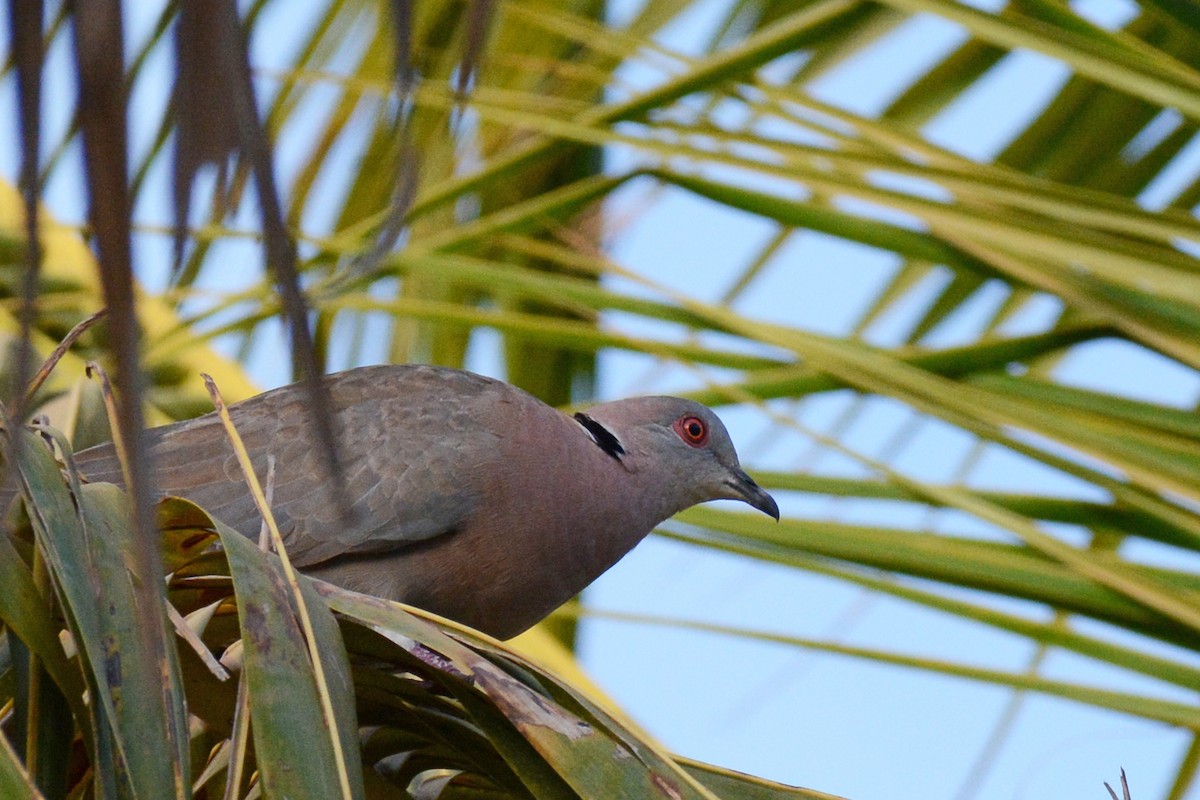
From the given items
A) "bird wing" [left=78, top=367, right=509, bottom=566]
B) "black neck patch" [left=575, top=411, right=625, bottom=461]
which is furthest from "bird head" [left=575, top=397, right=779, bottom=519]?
"bird wing" [left=78, top=367, right=509, bottom=566]

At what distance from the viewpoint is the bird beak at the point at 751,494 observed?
A: 4059mm

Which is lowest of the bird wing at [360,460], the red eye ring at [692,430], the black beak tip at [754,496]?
the bird wing at [360,460]

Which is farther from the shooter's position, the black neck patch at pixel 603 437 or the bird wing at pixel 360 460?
the black neck patch at pixel 603 437

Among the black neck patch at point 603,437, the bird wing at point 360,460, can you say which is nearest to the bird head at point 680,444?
the black neck patch at point 603,437

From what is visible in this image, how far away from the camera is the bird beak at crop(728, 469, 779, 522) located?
4.06 meters

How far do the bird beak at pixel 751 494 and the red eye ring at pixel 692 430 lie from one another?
14cm

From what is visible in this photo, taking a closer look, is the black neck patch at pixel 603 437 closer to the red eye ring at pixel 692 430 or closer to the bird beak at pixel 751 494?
the red eye ring at pixel 692 430

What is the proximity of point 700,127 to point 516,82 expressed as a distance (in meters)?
2.00

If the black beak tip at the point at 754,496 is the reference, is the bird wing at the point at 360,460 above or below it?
below

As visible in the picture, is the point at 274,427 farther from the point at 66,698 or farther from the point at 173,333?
the point at 66,698

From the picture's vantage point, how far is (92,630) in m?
1.22

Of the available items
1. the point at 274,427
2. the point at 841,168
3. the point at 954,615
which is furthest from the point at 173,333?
the point at 954,615

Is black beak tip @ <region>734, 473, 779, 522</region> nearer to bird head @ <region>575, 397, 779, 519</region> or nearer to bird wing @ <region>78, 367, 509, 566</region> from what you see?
bird head @ <region>575, 397, 779, 519</region>

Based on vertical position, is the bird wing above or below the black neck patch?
below
